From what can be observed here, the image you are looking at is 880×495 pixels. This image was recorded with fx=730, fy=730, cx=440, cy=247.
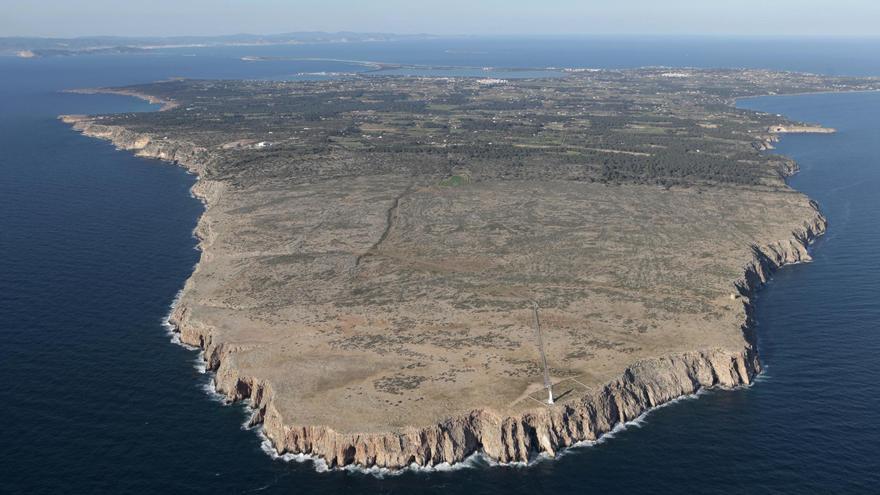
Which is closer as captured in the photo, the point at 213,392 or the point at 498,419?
the point at 498,419

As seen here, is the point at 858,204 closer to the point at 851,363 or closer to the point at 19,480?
the point at 851,363

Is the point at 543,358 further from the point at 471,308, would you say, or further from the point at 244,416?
the point at 244,416

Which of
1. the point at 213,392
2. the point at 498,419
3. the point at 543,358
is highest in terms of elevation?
the point at 543,358

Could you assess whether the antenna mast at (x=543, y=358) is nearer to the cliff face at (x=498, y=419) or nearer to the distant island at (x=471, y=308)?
the distant island at (x=471, y=308)

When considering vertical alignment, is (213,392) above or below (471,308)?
below

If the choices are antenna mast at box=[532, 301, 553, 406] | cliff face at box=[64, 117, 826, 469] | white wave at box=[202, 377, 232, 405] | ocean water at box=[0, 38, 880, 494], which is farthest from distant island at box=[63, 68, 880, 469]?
ocean water at box=[0, 38, 880, 494]

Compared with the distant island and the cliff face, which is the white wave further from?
the distant island

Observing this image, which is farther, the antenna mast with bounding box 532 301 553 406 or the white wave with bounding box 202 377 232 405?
the white wave with bounding box 202 377 232 405

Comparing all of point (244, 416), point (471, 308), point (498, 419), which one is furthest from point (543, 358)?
point (244, 416)

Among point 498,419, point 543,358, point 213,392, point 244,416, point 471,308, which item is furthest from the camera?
point 471,308
